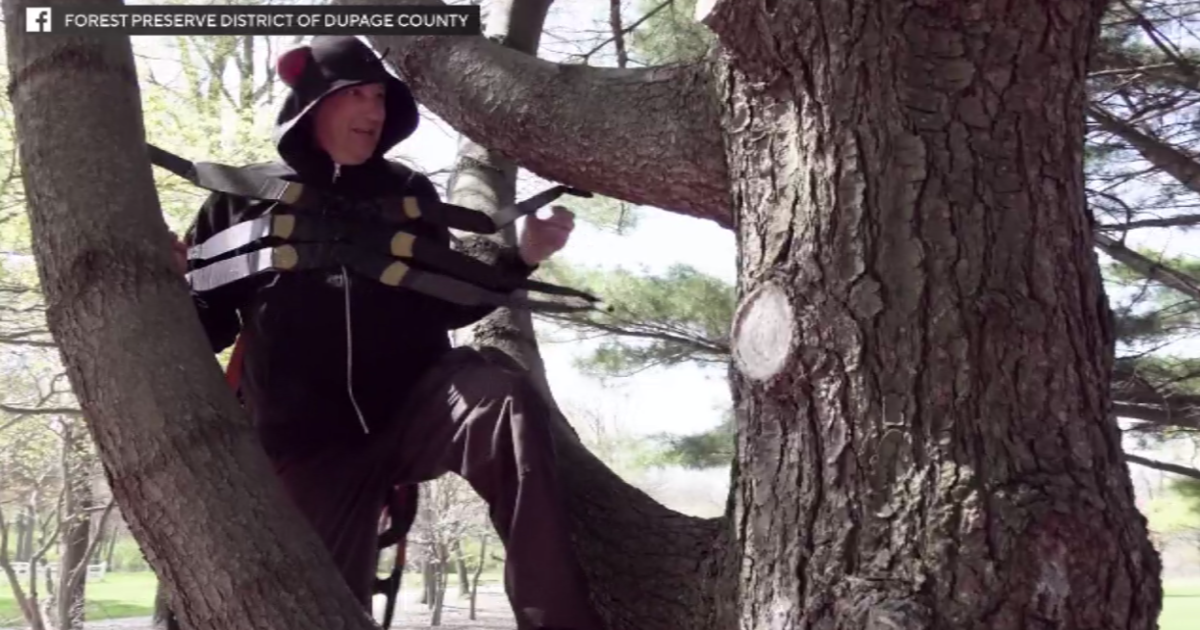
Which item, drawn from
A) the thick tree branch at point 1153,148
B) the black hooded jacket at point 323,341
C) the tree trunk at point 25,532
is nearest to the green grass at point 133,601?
the tree trunk at point 25,532

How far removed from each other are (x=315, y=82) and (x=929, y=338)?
1.23m

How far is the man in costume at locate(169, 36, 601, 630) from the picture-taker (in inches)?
65.1

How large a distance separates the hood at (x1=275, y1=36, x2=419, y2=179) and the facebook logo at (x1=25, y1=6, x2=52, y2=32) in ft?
1.47

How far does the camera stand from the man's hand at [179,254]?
61.7 inches

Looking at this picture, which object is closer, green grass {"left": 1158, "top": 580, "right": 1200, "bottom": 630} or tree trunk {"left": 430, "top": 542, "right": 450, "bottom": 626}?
green grass {"left": 1158, "top": 580, "right": 1200, "bottom": 630}

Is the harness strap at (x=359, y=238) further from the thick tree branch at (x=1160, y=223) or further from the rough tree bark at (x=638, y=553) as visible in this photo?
the thick tree branch at (x=1160, y=223)

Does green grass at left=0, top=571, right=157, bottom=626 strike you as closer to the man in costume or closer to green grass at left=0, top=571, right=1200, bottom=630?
green grass at left=0, top=571, right=1200, bottom=630

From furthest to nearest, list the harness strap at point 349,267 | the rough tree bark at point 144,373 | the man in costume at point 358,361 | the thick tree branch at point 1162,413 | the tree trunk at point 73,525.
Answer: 1. the tree trunk at point 73,525
2. the thick tree branch at point 1162,413
3. the harness strap at point 349,267
4. the man in costume at point 358,361
5. the rough tree bark at point 144,373

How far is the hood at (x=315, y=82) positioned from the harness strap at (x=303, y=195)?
9 cm

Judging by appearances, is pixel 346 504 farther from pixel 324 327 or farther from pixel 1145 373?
pixel 1145 373

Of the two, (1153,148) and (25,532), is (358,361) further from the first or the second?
(25,532)

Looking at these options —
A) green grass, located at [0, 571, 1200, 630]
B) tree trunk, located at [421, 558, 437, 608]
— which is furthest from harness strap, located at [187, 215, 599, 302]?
tree trunk, located at [421, 558, 437, 608]

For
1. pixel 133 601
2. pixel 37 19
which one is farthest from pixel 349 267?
pixel 133 601
